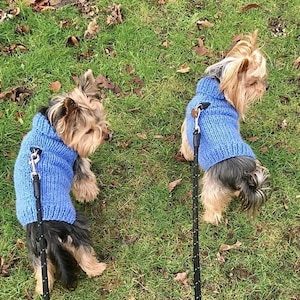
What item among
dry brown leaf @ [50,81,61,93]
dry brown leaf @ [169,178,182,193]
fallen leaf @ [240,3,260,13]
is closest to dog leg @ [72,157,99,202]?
dry brown leaf @ [169,178,182,193]

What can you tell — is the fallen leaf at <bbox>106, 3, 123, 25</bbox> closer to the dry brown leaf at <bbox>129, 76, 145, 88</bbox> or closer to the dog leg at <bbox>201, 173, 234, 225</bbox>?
the dry brown leaf at <bbox>129, 76, 145, 88</bbox>

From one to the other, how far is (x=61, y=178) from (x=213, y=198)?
4.64 ft

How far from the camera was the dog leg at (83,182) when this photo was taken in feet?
15.3

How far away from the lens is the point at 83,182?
15.5 feet

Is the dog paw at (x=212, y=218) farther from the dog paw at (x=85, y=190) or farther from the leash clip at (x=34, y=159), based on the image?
the leash clip at (x=34, y=159)

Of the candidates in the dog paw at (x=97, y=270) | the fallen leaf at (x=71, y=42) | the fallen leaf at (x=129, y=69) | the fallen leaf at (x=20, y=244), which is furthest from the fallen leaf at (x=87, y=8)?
the dog paw at (x=97, y=270)

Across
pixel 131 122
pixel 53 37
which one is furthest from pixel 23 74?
pixel 131 122

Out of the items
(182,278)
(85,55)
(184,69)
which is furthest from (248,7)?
(182,278)

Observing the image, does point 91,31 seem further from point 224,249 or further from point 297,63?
point 224,249

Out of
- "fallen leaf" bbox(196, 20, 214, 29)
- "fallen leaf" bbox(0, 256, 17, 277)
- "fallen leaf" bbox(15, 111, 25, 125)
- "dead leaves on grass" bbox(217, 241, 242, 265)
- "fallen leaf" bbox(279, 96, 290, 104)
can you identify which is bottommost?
"dead leaves on grass" bbox(217, 241, 242, 265)

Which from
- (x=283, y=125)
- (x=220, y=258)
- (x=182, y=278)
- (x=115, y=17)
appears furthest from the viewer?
(x=115, y=17)

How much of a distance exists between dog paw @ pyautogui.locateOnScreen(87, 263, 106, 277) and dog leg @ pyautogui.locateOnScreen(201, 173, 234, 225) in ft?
3.78

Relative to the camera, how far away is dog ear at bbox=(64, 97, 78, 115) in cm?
386

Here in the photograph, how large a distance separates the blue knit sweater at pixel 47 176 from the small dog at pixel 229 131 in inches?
47.6
